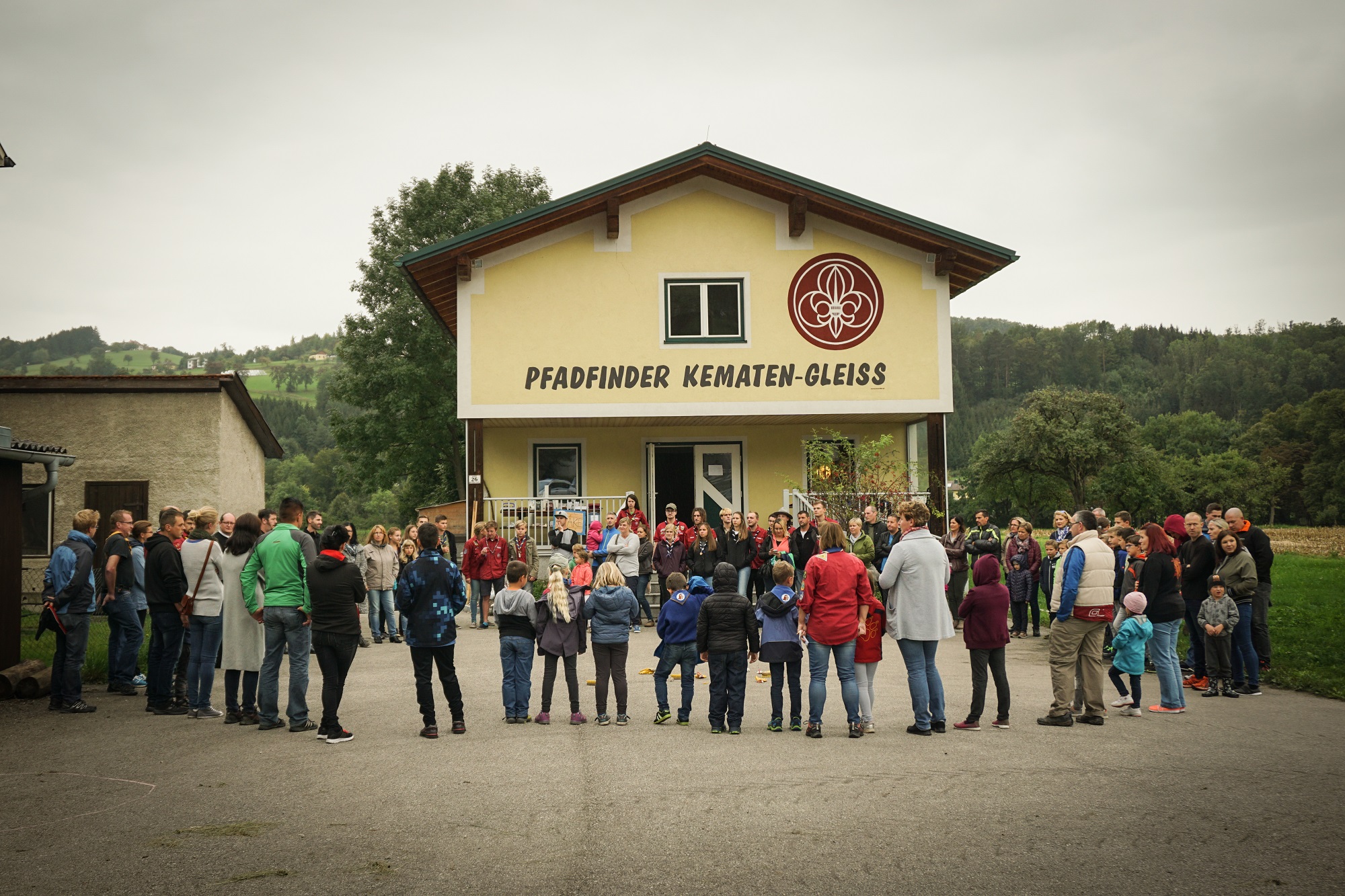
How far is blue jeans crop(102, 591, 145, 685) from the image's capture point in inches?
409

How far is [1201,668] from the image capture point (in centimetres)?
1115

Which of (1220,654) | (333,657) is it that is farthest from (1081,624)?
(333,657)

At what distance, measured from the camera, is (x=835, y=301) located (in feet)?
64.9

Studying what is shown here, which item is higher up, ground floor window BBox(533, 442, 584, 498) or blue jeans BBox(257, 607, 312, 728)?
ground floor window BBox(533, 442, 584, 498)

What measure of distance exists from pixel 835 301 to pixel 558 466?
6.53 meters

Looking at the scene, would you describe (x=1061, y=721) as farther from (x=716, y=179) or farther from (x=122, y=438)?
(x=122, y=438)

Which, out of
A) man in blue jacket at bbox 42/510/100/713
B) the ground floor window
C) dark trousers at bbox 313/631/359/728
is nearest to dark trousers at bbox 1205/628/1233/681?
dark trousers at bbox 313/631/359/728

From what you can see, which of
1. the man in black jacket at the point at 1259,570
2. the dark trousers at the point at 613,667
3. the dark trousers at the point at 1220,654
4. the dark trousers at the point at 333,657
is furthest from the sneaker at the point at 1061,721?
the dark trousers at the point at 333,657

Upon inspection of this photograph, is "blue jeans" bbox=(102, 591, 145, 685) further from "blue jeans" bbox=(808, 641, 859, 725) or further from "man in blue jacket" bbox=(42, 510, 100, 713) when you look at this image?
"blue jeans" bbox=(808, 641, 859, 725)

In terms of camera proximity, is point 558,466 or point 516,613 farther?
point 558,466

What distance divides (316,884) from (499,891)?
952mm

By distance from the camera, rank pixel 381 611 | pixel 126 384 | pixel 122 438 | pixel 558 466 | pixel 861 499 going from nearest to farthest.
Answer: pixel 381 611 < pixel 861 499 < pixel 558 466 < pixel 122 438 < pixel 126 384

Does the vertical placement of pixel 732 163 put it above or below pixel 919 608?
above

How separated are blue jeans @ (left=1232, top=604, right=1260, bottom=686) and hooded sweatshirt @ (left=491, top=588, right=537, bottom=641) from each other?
7065mm
